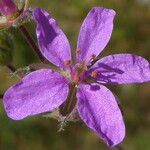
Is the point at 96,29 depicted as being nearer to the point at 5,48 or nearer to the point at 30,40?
the point at 30,40

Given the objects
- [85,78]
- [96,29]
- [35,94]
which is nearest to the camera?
[35,94]

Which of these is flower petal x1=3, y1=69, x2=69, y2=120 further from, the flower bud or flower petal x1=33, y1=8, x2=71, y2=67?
the flower bud

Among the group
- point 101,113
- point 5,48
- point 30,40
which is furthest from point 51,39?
point 101,113

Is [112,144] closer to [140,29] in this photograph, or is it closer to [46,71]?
[46,71]

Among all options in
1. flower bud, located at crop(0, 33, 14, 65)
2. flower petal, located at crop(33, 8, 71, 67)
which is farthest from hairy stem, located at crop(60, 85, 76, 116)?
flower bud, located at crop(0, 33, 14, 65)

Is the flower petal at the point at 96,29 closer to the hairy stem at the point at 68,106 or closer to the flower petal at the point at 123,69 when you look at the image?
the flower petal at the point at 123,69

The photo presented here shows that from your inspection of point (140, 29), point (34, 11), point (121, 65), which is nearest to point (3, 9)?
point (34, 11)
